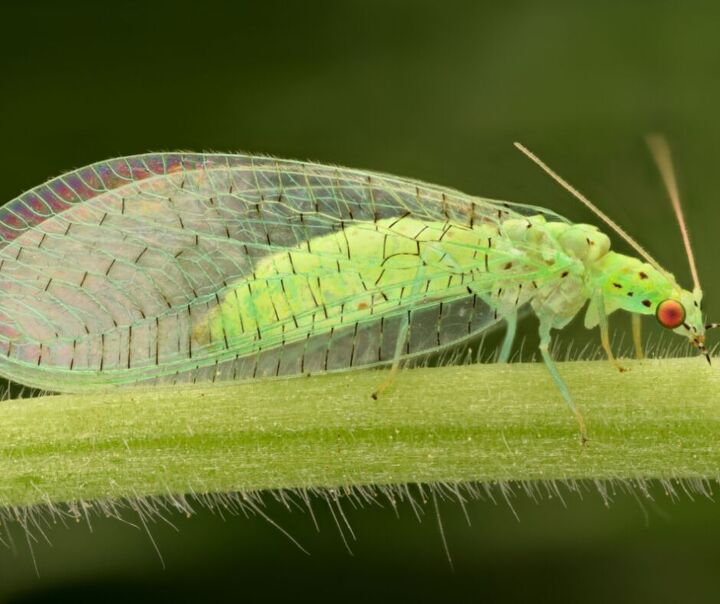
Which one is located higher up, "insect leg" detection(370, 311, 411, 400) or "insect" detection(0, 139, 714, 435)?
"insect" detection(0, 139, 714, 435)

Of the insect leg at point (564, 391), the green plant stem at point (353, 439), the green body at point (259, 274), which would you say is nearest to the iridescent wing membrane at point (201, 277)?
the green body at point (259, 274)

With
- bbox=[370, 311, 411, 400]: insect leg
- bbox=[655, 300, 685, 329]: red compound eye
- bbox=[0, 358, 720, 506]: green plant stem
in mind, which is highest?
bbox=[655, 300, 685, 329]: red compound eye

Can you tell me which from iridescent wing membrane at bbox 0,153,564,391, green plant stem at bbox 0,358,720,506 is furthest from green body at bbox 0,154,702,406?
green plant stem at bbox 0,358,720,506

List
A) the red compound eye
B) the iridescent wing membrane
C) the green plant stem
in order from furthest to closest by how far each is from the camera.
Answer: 1. the red compound eye
2. the iridescent wing membrane
3. the green plant stem

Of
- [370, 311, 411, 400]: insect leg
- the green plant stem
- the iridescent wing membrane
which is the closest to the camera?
the green plant stem

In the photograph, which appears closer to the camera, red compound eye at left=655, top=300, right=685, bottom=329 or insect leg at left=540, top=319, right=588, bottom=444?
insect leg at left=540, top=319, right=588, bottom=444

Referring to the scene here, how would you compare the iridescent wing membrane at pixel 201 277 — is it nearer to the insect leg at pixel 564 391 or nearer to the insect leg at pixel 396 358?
the insect leg at pixel 396 358

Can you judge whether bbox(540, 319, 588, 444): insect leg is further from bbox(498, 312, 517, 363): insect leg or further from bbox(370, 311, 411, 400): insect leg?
bbox(370, 311, 411, 400): insect leg

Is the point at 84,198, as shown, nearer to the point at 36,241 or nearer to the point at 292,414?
the point at 36,241
